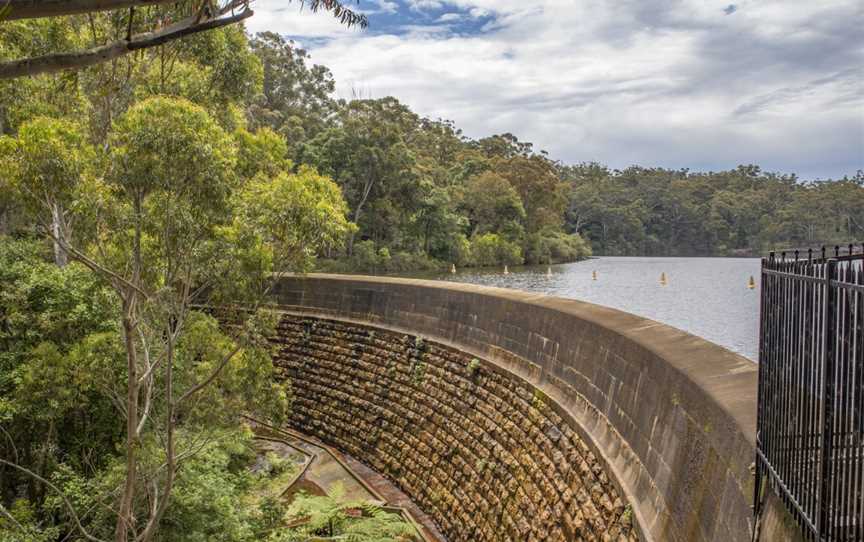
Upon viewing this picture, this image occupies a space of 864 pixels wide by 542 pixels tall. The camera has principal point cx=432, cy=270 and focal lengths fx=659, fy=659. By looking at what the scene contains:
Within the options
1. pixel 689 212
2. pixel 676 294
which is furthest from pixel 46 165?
pixel 689 212

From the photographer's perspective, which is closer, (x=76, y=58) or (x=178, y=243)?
(x=76, y=58)

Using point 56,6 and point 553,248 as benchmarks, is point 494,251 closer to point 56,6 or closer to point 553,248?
point 553,248

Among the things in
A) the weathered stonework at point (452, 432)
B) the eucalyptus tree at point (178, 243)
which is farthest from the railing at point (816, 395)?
the eucalyptus tree at point (178, 243)

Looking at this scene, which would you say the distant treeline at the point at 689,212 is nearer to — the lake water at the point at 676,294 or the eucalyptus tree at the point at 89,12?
the lake water at the point at 676,294

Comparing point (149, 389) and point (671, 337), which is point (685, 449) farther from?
point (149, 389)

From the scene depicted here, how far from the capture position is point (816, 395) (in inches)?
119

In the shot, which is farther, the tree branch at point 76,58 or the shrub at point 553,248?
the shrub at point 553,248

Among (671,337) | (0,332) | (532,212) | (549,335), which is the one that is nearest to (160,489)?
(0,332)

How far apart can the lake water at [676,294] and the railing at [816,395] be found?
40.4ft

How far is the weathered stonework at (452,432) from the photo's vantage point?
7184 millimetres

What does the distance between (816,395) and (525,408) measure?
6.20m

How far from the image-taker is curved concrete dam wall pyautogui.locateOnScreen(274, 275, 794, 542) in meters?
4.63

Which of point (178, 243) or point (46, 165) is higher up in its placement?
point (46, 165)

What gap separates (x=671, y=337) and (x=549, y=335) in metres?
2.72
